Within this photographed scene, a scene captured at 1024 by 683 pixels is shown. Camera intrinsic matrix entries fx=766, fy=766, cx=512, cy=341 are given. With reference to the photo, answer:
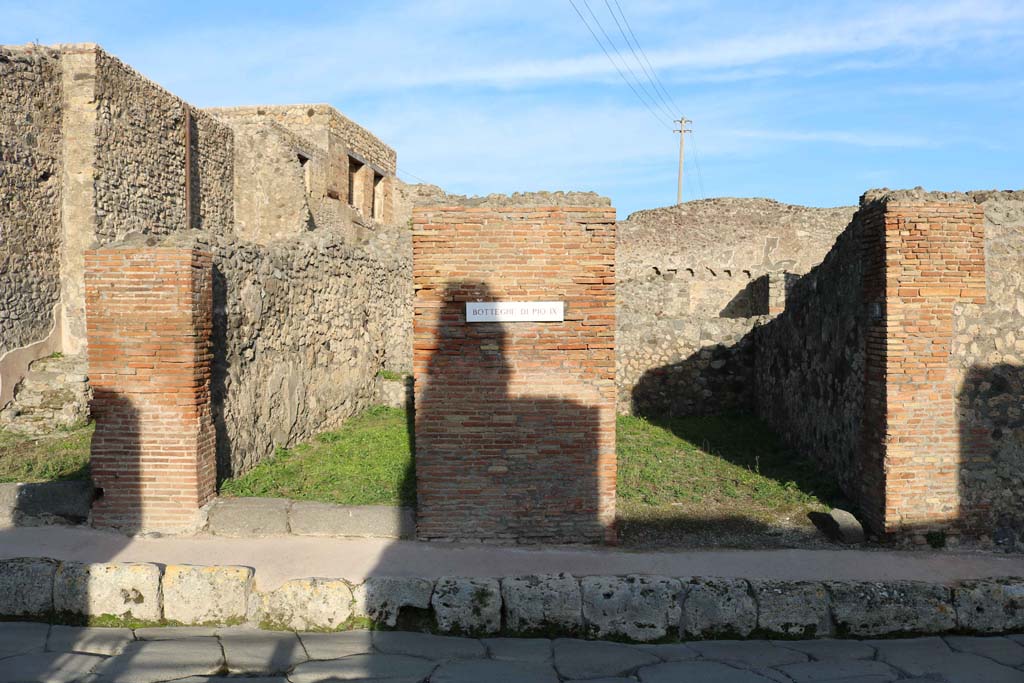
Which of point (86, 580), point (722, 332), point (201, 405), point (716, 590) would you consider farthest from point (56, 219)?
point (716, 590)

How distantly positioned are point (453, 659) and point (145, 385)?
346cm

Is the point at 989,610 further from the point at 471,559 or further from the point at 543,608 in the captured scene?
the point at 471,559

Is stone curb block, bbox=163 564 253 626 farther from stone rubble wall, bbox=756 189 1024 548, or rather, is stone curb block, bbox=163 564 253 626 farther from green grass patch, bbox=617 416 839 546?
stone rubble wall, bbox=756 189 1024 548

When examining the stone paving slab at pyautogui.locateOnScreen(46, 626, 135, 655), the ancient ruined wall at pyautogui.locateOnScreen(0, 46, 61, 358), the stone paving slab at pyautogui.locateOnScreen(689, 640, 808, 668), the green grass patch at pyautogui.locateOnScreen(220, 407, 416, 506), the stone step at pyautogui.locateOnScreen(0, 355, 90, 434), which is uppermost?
the ancient ruined wall at pyautogui.locateOnScreen(0, 46, 61, 358)

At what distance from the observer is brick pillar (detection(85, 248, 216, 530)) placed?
6117 millimetres

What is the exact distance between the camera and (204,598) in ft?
15.9

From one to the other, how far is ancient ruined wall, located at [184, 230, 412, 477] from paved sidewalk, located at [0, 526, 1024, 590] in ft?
4.59

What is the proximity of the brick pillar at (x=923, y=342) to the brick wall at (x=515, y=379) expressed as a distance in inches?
84.9

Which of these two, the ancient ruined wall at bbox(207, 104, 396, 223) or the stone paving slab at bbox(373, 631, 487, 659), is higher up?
the ancient ruined wall at bbox(207, 104, 396, 223)

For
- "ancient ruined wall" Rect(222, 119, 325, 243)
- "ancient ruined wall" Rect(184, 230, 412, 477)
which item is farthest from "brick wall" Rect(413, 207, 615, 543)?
"ancient ruined wall" Rect(222, 119, 325, 243)

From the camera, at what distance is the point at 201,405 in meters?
6.26

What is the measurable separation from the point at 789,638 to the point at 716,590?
528 mm

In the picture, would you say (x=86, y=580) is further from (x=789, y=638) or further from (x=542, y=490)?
(x=789, y=638)

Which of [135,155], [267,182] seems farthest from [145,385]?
[267,182]
